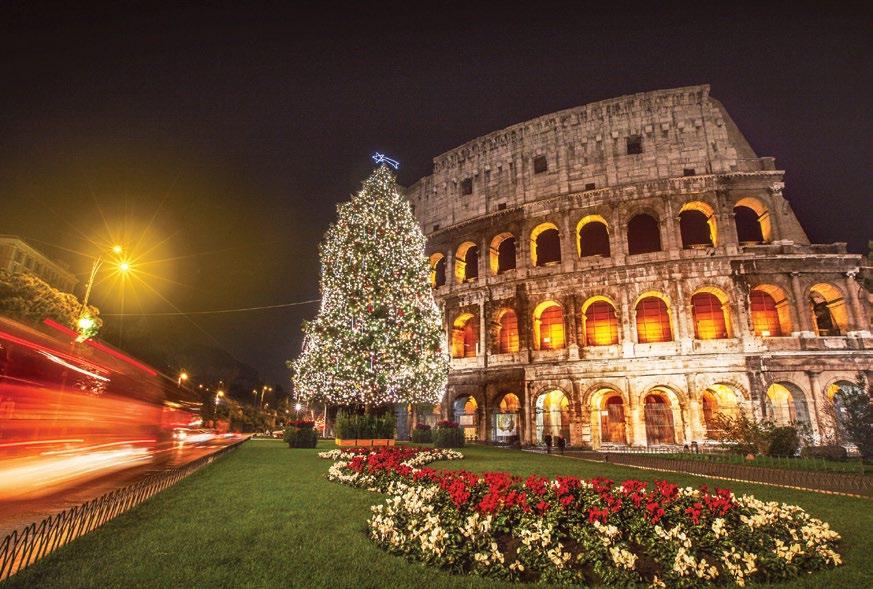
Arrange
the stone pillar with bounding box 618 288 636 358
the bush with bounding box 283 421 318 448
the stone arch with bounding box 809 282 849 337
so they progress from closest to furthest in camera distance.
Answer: the bush with bounding box 283 421 318 448, the stone arch with bounding box 809 282 849 337, the stone pillar with bounding box 618 288 636 358

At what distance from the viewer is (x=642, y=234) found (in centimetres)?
2872

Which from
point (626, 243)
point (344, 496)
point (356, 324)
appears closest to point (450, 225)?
point (626, 243)

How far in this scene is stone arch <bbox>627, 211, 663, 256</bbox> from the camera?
28.4m

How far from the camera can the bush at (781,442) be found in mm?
17797

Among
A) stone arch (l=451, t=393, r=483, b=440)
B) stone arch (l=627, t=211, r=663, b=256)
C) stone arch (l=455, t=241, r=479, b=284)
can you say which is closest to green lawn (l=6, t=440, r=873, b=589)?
stone arch (l=451, t=393, r=483, b=440)

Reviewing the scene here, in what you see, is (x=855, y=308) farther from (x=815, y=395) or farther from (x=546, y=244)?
(x=546, y=244)

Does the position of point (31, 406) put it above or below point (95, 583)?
above

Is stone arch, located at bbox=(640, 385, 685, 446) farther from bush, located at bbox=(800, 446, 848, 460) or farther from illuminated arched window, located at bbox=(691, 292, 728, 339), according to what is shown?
bush, located at bbox=(800, 446, 848, 460)

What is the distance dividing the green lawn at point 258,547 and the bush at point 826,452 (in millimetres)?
12334

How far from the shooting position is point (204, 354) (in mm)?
100812

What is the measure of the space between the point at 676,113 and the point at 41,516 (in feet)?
110

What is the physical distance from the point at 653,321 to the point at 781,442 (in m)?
9.60

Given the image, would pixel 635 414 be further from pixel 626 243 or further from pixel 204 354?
pixel 204 354

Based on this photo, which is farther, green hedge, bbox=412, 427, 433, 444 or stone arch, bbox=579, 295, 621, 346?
stone arch, bbox=579, 295, 621, 346
